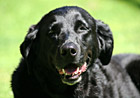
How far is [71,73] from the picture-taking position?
452cm

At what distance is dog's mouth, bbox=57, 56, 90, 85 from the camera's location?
4.51 m

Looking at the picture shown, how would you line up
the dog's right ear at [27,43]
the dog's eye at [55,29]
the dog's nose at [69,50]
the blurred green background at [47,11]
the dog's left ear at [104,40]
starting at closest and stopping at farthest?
the dog's nose at [69,50] < the dog's eye at [55,29] < the dog's right ear at [27,43] < the dog's left ear at [104,40] < the blurred green background at [47,11]

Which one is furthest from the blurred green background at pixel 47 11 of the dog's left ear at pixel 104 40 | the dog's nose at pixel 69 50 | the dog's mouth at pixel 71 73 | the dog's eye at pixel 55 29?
the dog's nose at pixel 69 50

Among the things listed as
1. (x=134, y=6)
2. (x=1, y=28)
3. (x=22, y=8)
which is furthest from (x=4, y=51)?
(x=134, y=6)

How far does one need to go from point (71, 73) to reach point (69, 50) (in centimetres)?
32

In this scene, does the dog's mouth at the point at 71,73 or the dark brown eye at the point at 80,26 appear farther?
the dark brown eye at the point at 80,26

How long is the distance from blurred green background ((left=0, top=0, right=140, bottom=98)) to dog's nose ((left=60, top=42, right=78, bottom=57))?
6.25m

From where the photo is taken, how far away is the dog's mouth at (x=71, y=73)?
14.8 ft

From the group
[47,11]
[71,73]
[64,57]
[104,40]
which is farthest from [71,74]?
[47,11]

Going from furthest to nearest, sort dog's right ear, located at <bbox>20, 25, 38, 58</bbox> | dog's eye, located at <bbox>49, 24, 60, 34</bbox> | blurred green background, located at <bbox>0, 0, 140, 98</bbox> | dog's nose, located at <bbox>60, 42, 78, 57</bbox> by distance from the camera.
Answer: blurred green background, located at <bbox>0, 0, 140, 98</bbox>, dog's right ear, located at <bbox>20, 25, 38, 58</bbox>, dog's eye, located at <bbox>49, 24, 60, 34</bbox>, dog's nose, located at <bbox>60, 42, 78, 57</bbox>

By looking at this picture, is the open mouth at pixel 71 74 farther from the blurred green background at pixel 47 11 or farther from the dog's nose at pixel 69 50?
the blurred green background at pixel 47 11

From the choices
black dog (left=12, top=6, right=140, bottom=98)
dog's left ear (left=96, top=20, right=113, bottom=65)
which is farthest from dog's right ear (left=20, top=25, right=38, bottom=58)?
dog's left ear (left=96, top=20, right=113, bottom=65)

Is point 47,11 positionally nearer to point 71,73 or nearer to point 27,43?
point 27,43

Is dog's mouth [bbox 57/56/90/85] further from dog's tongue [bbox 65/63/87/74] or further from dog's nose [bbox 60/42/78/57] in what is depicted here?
dog's nose [bbox 60/42/78/57]
